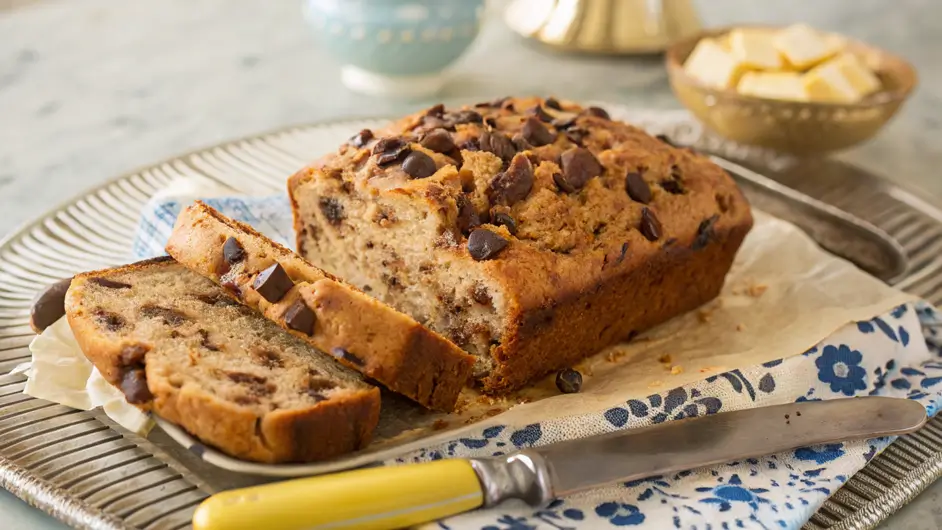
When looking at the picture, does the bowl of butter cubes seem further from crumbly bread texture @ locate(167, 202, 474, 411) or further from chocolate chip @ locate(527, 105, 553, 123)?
crumbly bread texture @ locate(167, 202, 474, 411)

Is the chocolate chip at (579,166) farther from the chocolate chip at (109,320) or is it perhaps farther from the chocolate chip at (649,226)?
the chocolate chip at (109,320)

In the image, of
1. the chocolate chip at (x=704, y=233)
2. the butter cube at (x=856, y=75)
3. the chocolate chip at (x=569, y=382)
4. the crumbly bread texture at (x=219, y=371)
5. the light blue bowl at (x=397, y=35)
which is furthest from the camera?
the light blue bowl at (x=397, y=35)

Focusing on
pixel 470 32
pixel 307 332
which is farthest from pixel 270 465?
pixel 470 32

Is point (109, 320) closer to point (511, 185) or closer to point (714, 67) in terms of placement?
point (511, 185)

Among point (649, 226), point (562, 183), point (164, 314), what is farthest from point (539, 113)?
point (164, 314)

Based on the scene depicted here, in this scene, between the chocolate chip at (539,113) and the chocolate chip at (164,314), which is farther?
the chocolate chip at (539,113)

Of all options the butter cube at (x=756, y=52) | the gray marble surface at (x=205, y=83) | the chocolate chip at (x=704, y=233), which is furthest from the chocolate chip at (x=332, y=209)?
the butter cube at (x=756, y=52)

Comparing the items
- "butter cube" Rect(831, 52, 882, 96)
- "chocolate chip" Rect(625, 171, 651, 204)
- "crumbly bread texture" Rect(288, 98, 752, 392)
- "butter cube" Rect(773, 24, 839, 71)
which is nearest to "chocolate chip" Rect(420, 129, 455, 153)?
"crumbly bread texture" Rect(288, 98, 752, 392)
